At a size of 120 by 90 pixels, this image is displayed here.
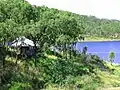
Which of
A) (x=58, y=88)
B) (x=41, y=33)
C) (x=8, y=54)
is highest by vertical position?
(x=41, y=33)

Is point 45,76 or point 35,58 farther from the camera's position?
point 35,58

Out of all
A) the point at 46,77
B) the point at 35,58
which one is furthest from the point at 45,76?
the point at 35,58

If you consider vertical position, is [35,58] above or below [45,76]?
above

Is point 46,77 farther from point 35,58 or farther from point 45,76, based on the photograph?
point 35,58

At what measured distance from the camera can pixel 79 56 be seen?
65125 mm

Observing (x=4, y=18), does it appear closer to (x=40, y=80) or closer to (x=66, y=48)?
(x=40, y=80)

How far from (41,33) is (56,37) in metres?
3.71

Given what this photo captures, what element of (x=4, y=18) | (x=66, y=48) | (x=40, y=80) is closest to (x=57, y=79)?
(x=40, y=80)

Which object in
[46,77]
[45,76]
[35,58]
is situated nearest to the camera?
[46,77]

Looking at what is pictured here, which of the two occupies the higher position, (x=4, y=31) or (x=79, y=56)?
(x=4, y=31)

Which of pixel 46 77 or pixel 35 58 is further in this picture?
pixel 35 58

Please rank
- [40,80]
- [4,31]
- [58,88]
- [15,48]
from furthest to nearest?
[15,48], [40,80], [58,88], [4,31]

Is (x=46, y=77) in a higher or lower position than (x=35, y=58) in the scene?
lower

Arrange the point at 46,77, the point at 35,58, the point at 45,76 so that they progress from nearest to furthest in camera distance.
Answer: the point at 46,77 < the point at 45,76 < the point at 35,58
